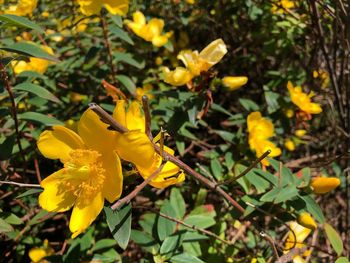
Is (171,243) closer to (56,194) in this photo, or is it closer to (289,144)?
(56,194)

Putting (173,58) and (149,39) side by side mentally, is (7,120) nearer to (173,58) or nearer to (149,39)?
(149,39)

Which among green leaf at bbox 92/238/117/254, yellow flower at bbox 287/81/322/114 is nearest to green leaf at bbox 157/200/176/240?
green leaf at bbox 92/238/117/254

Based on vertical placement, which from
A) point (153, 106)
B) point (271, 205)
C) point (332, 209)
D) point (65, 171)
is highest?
point (65, 171)

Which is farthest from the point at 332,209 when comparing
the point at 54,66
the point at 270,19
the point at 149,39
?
the point at 54,66

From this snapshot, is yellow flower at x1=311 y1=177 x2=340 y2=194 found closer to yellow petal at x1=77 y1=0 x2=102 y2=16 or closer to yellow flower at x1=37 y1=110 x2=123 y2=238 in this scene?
yellow flower at x1=37 y1=110 x2=123 y2=238

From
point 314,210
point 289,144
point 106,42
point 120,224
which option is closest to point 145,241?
point 120,224

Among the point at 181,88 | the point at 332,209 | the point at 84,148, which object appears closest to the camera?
the point at 84,148
